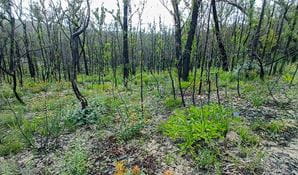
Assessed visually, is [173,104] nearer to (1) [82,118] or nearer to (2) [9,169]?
(1) [82,118]

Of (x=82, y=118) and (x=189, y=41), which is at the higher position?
(x=189, y=41)

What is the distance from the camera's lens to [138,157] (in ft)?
14.2

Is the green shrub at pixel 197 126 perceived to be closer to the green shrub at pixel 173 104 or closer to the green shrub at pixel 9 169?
the green shrub at pixel 173 104

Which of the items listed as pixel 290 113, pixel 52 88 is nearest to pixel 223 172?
pixel 290 113

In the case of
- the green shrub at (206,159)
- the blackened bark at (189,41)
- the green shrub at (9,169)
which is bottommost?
the green shrub at (9,169)

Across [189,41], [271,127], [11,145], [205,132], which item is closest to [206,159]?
[205,132]

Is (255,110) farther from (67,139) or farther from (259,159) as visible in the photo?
(67,139)

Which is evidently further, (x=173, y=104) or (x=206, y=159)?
(x=173, y=104)

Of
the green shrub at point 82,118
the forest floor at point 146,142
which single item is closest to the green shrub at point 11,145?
the forest floor at point 146,142

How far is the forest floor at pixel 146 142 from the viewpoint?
388cm

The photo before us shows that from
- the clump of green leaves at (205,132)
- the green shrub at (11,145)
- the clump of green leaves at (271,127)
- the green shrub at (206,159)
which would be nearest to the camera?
the green shrub at (206,159)

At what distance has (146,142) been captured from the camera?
481cm

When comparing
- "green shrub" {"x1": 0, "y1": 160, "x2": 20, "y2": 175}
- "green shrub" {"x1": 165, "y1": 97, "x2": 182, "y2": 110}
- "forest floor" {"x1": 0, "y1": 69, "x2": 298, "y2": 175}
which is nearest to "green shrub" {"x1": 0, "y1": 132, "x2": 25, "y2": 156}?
"forest floor" {"x1": 0, "y1": 69, "x2": 298, "y2": 175}

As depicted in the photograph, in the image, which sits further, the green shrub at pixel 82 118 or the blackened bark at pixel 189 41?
the blackened bark at pixel 189 41
